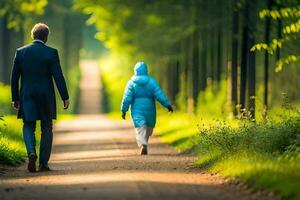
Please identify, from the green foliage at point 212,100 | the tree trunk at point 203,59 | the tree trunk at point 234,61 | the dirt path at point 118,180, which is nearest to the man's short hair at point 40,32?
the dirt path at point 118,180

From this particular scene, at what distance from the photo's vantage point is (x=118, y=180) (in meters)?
13.2

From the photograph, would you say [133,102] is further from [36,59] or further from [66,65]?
[66,65]

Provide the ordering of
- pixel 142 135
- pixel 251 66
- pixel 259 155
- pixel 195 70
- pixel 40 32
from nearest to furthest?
pixel 259 155, pixel 40 32, pixel 142 135, pixel 251 66, pixel 195 70

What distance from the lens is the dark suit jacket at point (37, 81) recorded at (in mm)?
15883

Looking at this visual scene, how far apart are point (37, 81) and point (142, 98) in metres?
5.16

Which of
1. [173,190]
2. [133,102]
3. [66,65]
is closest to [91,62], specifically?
[66,65]

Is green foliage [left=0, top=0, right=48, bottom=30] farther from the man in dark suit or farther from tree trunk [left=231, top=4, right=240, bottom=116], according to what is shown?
the man in dark suit

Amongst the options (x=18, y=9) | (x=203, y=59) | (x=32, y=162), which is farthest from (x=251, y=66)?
(x=203, y=59)

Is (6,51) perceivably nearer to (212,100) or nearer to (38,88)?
(212,100)

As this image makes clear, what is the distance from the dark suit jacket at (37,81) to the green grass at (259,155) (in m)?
2.65

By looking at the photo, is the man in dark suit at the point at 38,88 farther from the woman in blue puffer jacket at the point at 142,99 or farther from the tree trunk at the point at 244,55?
the tree trunk at the point at 244,55

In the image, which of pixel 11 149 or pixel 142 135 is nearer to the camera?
pixel 11 149

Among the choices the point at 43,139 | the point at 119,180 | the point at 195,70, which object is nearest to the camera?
the point at 119,180

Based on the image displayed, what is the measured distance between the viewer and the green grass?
11867 mm
